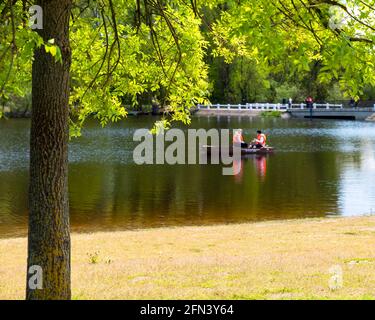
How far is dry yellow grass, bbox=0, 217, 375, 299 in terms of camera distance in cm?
880

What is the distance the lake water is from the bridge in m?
41.1

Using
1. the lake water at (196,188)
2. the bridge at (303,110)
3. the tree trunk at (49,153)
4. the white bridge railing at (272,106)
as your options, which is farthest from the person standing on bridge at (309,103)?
the tree trunk at (49,153)

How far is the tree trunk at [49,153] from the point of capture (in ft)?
21.9

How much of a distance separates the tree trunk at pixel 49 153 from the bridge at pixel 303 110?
79.9m

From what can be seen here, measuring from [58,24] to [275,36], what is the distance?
2.42 meters

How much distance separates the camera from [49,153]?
6723mm

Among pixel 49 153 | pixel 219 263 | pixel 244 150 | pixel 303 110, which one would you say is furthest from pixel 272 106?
pixel 49 153

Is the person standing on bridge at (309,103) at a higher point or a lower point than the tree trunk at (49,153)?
higher

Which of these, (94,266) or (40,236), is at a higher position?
(40,236)

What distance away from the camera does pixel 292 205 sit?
2467cm

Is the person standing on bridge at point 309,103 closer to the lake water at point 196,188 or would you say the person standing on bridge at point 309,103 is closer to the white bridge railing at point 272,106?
the white bridge railing at point 272,106

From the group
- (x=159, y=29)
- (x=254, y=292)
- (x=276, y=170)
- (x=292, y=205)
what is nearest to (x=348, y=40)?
(x=254, y=292)

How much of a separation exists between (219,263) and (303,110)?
8004 cm
